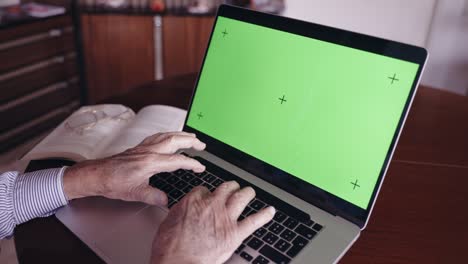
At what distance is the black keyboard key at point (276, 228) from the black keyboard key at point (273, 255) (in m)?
0.04

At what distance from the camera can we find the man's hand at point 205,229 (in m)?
0.63

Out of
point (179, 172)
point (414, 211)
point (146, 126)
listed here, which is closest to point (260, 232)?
point (179, 172)

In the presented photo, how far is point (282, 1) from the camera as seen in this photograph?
2.73 metres

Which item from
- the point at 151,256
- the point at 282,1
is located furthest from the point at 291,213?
the point at 282,1

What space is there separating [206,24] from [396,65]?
203 centimetres

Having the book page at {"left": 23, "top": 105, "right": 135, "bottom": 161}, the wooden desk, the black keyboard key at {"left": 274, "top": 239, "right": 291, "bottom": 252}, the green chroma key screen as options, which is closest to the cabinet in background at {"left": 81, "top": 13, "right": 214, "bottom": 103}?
the wooden desk

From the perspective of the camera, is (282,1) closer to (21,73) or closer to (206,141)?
(21,73)

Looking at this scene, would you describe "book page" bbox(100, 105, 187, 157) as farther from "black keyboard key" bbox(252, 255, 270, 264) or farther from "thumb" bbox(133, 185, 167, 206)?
"black keyboard key" bbox(252, 255, 270, 264)

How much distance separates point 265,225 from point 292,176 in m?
0.12

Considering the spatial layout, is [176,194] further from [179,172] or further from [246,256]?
[246,256]

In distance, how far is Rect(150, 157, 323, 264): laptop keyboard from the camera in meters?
0.66

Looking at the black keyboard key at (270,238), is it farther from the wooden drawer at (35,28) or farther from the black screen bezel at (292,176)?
the wooden drawer at (35,28)

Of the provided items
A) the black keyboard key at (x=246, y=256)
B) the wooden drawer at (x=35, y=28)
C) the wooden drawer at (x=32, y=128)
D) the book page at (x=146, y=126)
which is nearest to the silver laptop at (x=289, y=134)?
the black keyboard key at (x=246, y=256)

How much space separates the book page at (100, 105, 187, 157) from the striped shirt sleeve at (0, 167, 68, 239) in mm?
166
